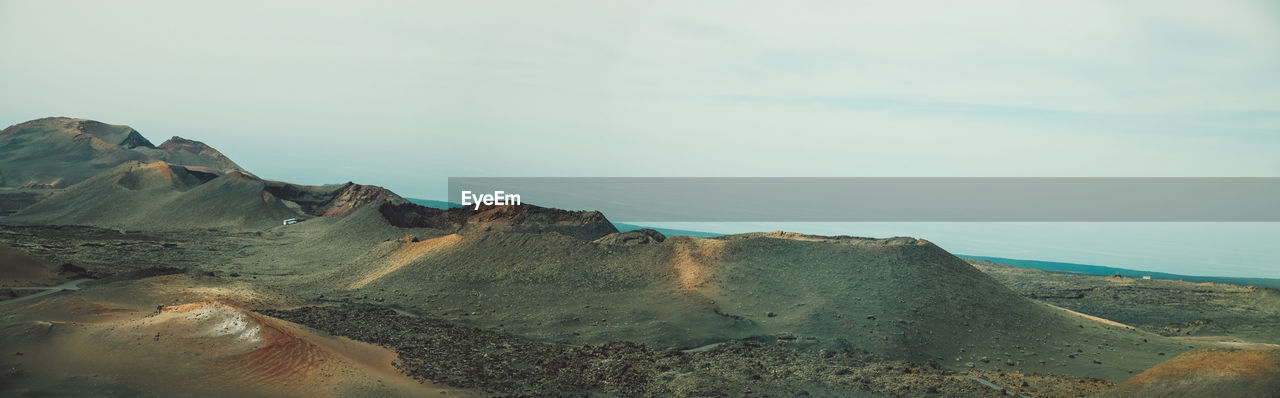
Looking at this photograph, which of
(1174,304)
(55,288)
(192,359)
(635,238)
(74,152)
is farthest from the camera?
(74,152)

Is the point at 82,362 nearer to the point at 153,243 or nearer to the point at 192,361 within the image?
the point at 192,361

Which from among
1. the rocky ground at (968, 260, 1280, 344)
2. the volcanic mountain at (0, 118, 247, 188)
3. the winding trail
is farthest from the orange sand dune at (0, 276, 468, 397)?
the volcanic mountain at (0, 118, 247, 188)

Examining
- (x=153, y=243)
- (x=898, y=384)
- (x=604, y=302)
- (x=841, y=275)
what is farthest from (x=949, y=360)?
(x=153, y=243)

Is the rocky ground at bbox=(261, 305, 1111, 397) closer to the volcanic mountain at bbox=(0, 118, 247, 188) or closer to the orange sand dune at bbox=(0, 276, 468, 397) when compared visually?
the orange sand dune at bbox=(0, 276, 468, 397)

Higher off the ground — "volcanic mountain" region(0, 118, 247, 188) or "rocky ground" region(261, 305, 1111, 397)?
"volcanic mountain" region(0, 118, 247, 188)

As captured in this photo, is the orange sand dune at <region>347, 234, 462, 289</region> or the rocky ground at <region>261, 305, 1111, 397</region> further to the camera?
the orange sand dune at <region>347, 234, 462, 289</region>

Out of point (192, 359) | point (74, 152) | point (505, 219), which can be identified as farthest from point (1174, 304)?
point (74, 152)

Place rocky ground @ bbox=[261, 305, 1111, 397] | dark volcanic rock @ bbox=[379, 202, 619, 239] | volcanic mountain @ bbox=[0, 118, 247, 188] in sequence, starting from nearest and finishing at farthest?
rocky ground @ bbox=[261, 305, 1111, 397]
dark volcanic rock @ bbox=[379, 202, 619, 239]
volcanic mountain @ bbox=[0, 118, 247, 188]

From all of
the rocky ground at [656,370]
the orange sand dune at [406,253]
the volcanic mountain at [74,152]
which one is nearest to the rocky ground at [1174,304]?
the rocky ground at [656,370]

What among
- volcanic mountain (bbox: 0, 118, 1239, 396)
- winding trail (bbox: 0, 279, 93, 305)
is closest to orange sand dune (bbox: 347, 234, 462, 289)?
volcanic mountain (bbox: 0, 118, 1239, 396)

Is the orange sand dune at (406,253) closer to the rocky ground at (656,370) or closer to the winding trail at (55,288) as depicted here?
the winding trail at (55,288)

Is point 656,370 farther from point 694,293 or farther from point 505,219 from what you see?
point 505,219

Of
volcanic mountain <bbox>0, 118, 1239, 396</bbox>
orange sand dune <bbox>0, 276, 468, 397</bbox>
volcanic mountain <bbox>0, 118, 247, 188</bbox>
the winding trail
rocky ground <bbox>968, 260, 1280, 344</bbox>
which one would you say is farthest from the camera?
volcanic mountain <bbox>0, 118, 247, 188</bbox>

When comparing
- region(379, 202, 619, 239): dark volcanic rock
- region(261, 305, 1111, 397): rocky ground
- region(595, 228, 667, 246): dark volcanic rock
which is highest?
region(379, 202, 619, 239): dark volcanic rock
